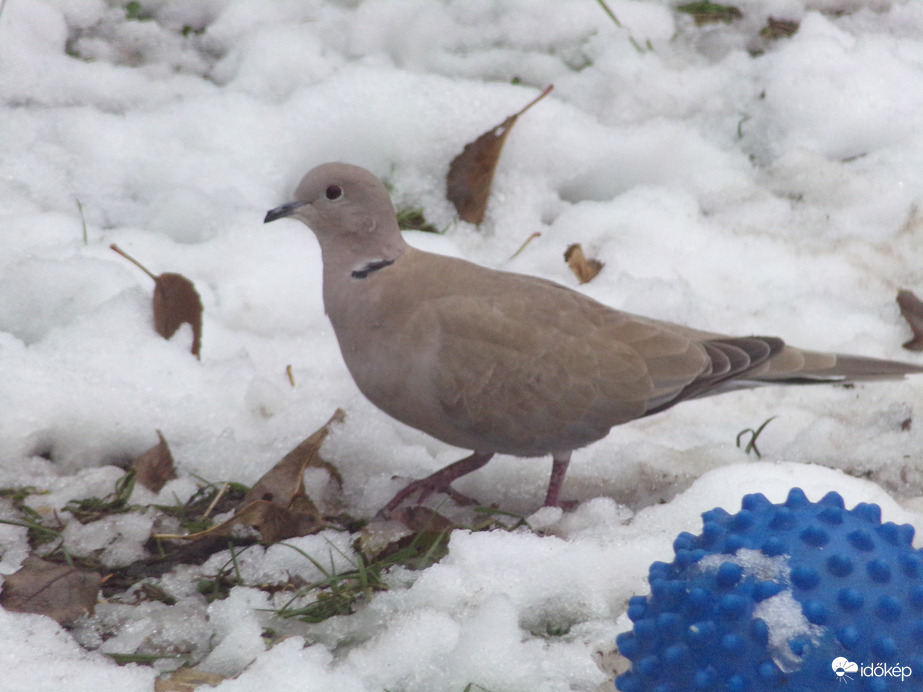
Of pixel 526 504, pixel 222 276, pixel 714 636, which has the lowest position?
pixel 526 504

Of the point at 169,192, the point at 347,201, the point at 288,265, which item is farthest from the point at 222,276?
the point at 347,201

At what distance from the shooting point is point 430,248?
11.5 feet

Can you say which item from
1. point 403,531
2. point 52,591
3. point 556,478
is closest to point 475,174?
point 556,478

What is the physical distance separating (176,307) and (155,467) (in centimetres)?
64

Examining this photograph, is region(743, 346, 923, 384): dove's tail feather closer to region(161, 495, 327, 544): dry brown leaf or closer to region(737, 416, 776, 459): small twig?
region(737, 416, 776, 459): small twig

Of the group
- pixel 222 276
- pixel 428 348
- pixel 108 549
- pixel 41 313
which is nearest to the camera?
pixel 108 549

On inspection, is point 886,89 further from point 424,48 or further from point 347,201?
point 347,201

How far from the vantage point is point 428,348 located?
8.20ft

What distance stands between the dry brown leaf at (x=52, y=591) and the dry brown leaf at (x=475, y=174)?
2.07 meters

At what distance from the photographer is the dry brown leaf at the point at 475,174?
379 centimetres

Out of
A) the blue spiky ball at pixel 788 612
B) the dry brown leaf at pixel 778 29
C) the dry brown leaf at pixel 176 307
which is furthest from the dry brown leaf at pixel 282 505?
the dry brown leaf at pixel 778 29

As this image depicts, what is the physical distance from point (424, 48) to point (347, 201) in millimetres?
1995
